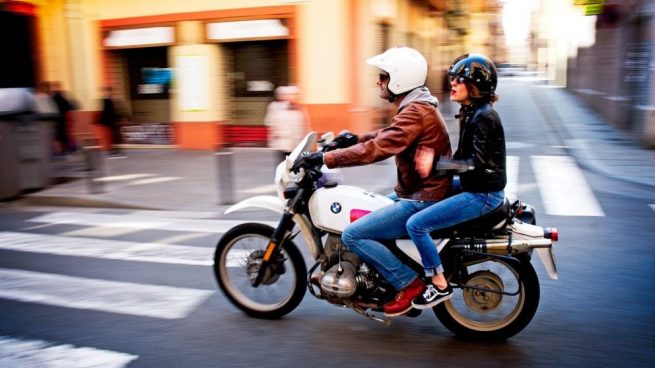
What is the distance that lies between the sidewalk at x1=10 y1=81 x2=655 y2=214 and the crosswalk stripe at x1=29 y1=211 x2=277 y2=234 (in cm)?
63

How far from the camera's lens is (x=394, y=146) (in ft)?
11.8

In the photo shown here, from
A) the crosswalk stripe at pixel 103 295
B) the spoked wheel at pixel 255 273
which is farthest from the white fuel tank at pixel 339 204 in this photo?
the crosswalk stripe at pixel 103 295

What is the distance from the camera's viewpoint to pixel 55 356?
3738 millimetres

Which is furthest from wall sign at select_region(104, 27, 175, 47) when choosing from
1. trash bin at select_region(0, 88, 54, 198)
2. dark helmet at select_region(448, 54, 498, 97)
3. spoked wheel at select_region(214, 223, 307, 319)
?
dark helmet at select_region(448, 54, 498, 97)

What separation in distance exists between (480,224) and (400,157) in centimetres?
66

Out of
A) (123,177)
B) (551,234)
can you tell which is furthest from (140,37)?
(551,234)

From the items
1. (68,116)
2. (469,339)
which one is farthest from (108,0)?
(469,339)

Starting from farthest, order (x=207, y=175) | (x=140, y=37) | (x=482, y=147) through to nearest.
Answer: (x=140, y=37) < (x=207, y=175) < (x=482, y=147)

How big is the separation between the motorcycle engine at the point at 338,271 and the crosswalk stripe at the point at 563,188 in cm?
450

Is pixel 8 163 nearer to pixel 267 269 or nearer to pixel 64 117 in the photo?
pixel 64 117

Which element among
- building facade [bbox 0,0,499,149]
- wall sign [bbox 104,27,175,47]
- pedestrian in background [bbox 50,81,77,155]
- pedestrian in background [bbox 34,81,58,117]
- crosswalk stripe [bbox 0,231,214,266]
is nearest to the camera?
crosswalk stripe [bbox 0,231,214,266]

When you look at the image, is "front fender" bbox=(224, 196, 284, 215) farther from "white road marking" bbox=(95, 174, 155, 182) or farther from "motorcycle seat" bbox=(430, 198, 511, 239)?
"white road marking" bbox=(95, 174, 155, 182)

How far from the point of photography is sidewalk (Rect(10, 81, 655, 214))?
29.6 ft

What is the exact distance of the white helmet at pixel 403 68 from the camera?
3.59m
